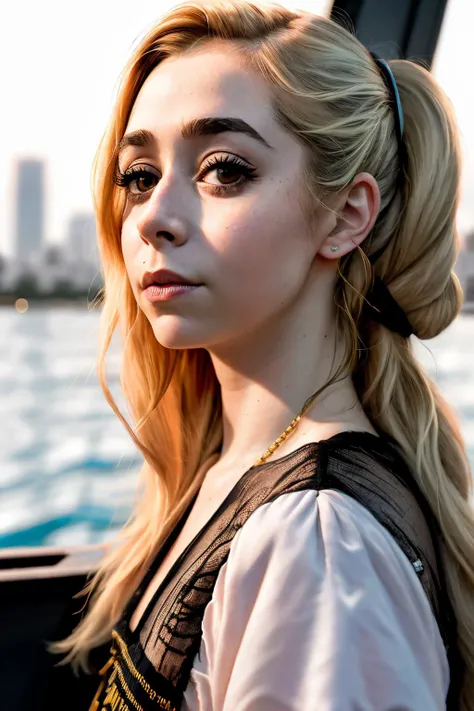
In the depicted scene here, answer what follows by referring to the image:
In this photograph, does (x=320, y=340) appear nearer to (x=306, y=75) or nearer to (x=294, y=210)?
(x=294, y=210)

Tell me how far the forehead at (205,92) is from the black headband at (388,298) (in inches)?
9.2

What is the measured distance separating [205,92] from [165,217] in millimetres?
173

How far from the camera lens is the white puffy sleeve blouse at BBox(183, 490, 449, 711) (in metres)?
0.73

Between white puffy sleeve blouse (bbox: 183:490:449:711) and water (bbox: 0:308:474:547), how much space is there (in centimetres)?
46

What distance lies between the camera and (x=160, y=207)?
3.20ft

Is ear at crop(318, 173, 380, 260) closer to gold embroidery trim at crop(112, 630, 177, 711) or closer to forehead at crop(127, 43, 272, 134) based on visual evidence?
forehead at crop(127, 43, 272, 134)

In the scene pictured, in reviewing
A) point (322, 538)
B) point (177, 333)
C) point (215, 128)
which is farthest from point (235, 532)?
point (215, 128)

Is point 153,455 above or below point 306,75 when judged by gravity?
below

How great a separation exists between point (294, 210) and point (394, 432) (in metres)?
0.34

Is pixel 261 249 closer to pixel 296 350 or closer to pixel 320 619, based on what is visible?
pixel 296 350

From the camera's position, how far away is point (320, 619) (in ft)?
2.44

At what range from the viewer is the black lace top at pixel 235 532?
2.89ft

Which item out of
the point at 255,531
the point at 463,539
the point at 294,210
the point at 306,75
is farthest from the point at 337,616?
the point at 306,75

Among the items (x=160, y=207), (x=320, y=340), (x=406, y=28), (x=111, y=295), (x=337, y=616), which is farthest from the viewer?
(x=406, y=28)
